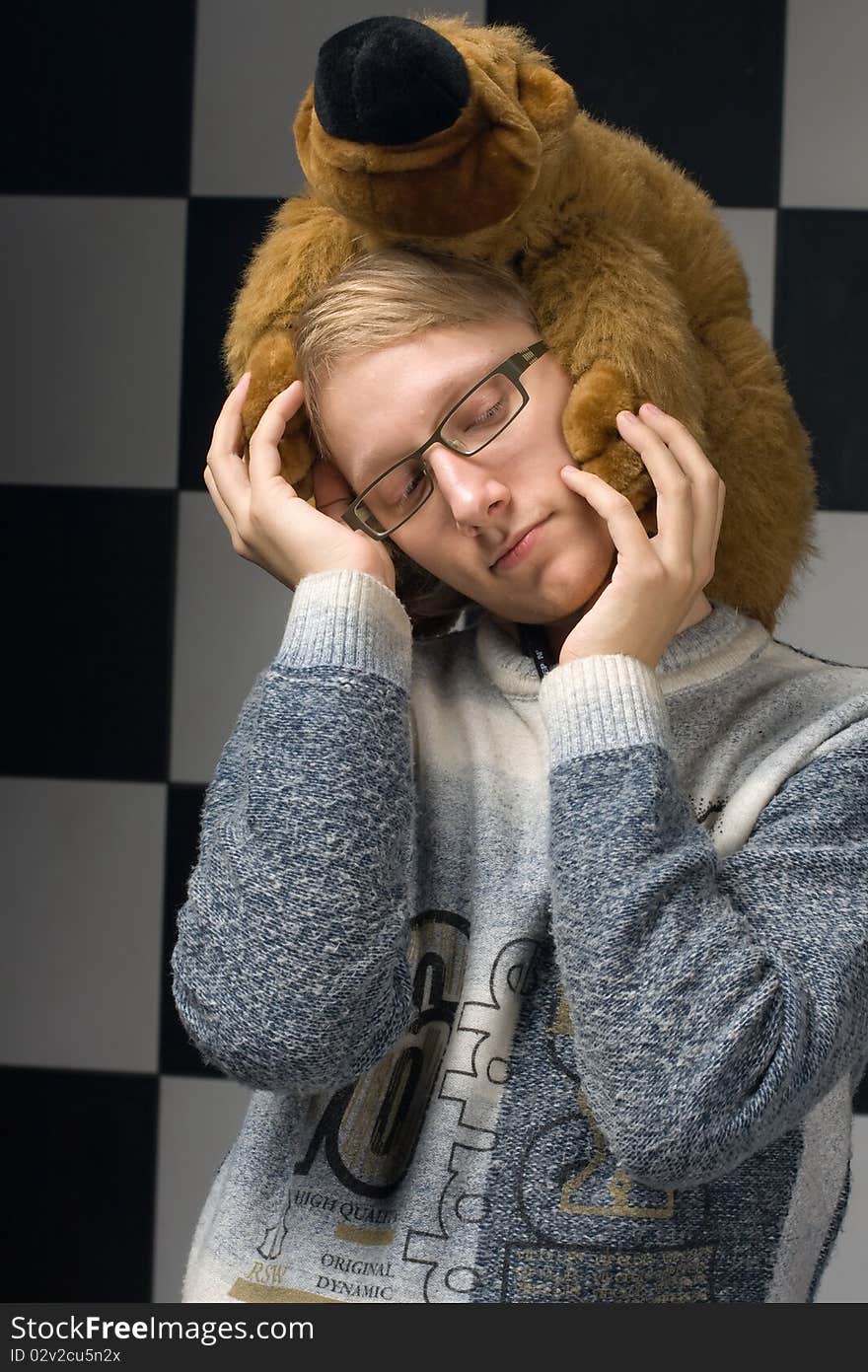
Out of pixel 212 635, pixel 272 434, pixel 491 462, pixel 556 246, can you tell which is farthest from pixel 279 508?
pixel 212 635

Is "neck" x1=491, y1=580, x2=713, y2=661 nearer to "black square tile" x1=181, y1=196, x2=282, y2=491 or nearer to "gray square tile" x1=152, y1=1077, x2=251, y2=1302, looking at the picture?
"black square tile" x1=181, y1=196, x2=282, y2=491

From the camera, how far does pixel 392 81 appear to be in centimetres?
92

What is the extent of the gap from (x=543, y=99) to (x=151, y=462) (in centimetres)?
94

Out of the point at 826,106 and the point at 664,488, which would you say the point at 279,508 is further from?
the point at 826,106

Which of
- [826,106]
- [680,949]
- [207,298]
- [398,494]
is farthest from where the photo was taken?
[207,298]

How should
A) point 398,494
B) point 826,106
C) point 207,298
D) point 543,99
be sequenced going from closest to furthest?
point 543,99, point 398,494, point 826,106, point 207,298

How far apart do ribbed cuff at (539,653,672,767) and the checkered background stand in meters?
0.86

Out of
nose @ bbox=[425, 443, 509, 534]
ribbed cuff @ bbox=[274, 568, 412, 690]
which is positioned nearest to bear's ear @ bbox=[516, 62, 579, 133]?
nose @ bbox=[425, 443, 509, 534]

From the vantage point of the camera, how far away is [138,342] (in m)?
1.82

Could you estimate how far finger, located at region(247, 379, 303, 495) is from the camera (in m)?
1.13

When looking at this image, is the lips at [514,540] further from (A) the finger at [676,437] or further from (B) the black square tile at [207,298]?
(B) the black square tile at [207,298]

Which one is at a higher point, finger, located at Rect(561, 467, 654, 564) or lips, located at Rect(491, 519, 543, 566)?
finger, located at Rect(561, 467, 654, 564)

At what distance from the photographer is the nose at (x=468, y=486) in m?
1.04

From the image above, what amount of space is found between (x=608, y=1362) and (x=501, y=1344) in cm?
7
